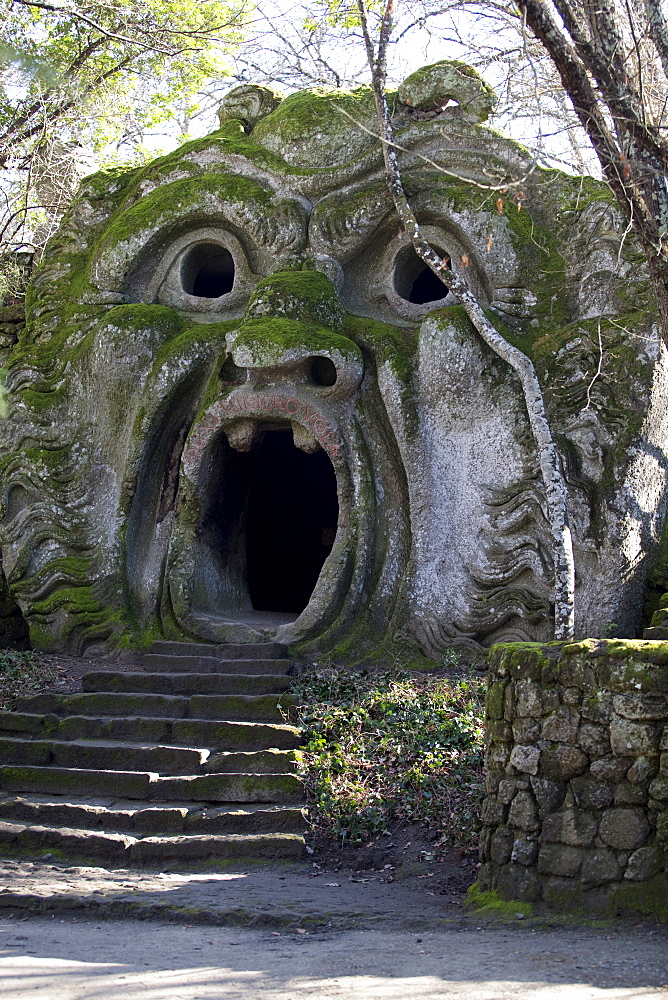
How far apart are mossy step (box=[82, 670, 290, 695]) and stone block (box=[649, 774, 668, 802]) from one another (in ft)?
10.8

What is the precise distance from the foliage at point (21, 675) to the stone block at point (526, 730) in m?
4.17

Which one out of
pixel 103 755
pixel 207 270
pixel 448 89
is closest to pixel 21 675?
pixel 103 755

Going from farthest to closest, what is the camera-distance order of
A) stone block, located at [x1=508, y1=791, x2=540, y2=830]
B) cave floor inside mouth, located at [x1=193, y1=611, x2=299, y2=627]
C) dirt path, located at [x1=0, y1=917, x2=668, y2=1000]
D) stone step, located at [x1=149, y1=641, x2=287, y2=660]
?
1. cave floor inside mouth, located at [x1=193, y1=611, x2=299, y2=627]
2. stone step, located at [x1=149, y1=641, x2=287, y2=660]
3. stone block, located at [x1=508, y1=791, x2=540, y2=830]
4. dirt path, located at [x1=0, y1=917, x2=668, y2=1000]

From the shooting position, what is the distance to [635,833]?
4.60 meters

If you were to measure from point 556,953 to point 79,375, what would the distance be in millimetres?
6698

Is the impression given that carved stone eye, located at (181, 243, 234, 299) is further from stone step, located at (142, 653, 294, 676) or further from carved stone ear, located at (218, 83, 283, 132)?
stone step, located at (142, 653, 294, 676)

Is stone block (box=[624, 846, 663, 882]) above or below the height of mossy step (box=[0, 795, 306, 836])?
above

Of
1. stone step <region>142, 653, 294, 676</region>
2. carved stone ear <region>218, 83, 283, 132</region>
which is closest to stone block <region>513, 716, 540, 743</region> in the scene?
stone step <region>142, 653, 294, 676</region>

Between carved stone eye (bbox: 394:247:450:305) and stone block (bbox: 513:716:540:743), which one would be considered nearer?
stone block (bbox: 513:716:540:743)

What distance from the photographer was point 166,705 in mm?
7391

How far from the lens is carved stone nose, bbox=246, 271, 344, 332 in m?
8.58

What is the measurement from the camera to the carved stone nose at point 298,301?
858cm

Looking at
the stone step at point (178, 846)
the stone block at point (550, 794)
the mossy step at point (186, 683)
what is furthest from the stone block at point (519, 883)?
the mossy step at point (186, 683)

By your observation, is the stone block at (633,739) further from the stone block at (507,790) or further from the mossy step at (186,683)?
the mossy step at (186,683)
